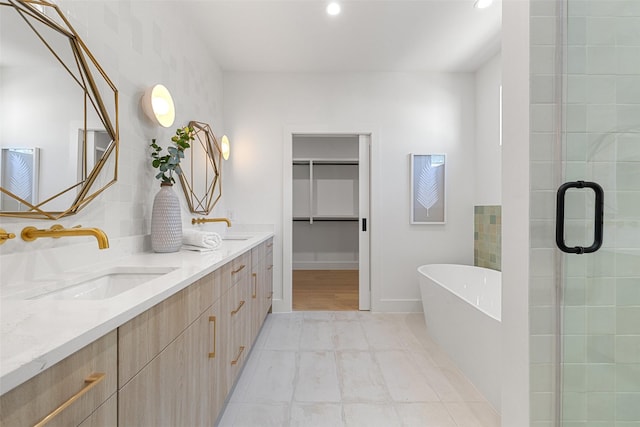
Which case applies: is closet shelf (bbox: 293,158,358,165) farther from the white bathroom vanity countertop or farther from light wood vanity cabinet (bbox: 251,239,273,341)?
the white bathroom vanity countertop

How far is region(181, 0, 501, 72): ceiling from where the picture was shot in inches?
93.1

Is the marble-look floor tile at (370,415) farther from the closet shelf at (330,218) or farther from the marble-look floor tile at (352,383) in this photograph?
the closet shelf at (330,218)

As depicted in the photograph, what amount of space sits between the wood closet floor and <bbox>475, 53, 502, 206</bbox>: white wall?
6.15 feet

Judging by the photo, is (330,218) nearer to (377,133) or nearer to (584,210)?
(377,133)

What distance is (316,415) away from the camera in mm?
1712

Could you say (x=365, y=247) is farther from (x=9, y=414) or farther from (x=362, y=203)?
(x=9, y=414)

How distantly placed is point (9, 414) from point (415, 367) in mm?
2247

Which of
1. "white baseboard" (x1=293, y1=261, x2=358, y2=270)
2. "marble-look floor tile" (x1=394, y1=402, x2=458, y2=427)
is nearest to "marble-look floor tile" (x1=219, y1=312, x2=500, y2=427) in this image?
"marble-look floor tile" (x1=394, y1=402, x2=458, y2=427)

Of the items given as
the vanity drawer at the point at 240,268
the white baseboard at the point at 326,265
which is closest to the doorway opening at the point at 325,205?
the white baseboard at the point at 326,265

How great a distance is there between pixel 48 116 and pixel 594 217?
6.32 feet

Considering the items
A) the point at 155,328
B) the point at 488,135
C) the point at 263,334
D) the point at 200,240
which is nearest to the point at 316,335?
the point at 263,334

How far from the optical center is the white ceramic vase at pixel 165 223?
1.74 metres

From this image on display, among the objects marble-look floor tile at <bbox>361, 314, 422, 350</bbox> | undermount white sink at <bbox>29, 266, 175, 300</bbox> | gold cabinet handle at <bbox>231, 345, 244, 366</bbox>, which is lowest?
marble-look floor tile at <bbox>361, 314, 422, 350</bbox>

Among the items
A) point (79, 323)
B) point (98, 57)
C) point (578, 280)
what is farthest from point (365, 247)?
point (79, 323)
